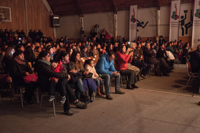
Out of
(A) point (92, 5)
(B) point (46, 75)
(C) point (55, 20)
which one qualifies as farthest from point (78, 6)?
(B) point (46, 75)

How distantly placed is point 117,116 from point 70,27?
15.6 m

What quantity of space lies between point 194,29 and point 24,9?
1279 centimetres

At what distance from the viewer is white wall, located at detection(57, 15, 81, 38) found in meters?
17.5

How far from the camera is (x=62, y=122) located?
3.06m

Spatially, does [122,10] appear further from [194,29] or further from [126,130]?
[126,130]

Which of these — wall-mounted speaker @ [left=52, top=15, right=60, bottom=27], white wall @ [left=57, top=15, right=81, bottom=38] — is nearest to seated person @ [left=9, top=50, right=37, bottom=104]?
white wall @ [left=57, top=15, right=81, bottom=38]

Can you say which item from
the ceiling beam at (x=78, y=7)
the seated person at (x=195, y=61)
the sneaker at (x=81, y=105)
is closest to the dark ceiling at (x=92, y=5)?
the ceiling beam at (x=78, y=7)

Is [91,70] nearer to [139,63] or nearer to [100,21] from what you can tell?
[139,63]

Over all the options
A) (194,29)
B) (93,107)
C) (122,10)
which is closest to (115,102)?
(93,107)

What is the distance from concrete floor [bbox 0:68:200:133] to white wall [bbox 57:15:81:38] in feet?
45.0

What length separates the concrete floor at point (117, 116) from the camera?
9.22 feet

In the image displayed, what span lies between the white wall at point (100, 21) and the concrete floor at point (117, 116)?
38.9 ft

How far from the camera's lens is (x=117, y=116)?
3254mm

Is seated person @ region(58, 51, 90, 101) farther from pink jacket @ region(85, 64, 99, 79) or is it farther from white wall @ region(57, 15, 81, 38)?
white wall @ region(57, 15, 81, 38)
